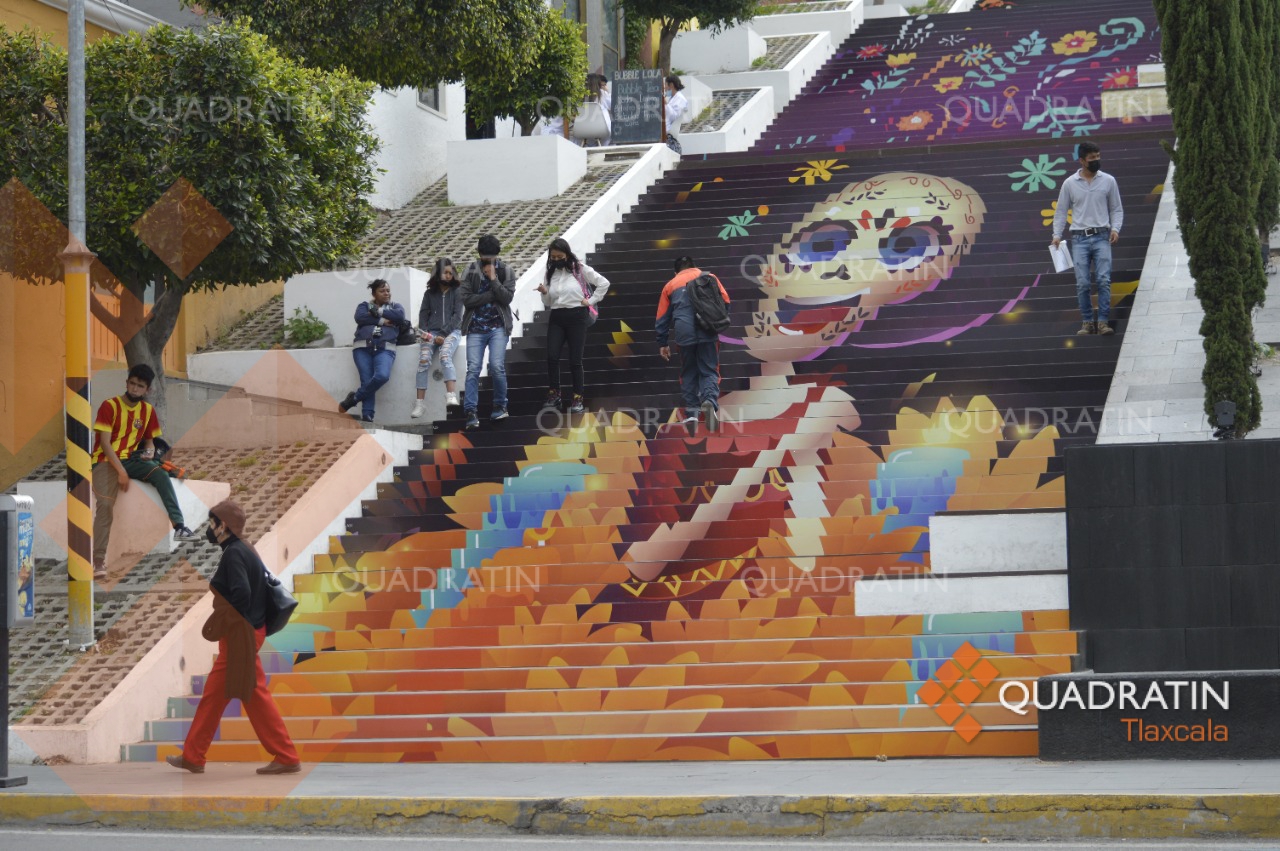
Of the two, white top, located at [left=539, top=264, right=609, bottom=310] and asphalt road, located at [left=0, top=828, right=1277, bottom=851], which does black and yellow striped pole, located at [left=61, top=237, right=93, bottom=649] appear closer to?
asphalt road, located at [left=0, top=828, right=1277, bottom=851]

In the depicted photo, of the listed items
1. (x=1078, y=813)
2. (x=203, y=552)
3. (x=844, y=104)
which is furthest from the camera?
(x=844, y=104)

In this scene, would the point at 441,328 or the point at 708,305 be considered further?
the point at 441,328

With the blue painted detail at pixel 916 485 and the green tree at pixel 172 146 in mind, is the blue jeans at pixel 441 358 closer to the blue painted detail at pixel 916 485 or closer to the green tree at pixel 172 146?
the green tree at pixel 172 146

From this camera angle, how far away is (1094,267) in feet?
47.6

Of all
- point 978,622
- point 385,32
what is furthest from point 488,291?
point 978,622

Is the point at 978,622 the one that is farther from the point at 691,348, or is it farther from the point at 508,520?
the point at 691,348

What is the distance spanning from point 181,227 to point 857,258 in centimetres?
744

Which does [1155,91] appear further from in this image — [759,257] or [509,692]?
[509,692]

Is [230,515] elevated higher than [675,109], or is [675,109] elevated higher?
[675,109]

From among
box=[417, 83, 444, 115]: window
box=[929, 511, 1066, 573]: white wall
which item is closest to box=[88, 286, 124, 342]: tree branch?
box=[929, 511, 1066, 573]: white wall

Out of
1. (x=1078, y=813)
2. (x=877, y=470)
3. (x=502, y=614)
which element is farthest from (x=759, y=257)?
(x=1078, y=813)

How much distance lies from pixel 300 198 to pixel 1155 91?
14.6 metres

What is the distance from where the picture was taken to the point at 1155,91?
929 inches

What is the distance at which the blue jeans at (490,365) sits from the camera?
14633 mm
